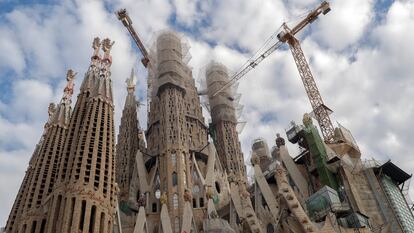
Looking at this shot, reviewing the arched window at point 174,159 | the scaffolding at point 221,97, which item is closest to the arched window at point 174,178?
the arched window at point 174,159

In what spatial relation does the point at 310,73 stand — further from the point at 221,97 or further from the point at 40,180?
the point at 40,180

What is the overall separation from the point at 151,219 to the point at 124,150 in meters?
14.2

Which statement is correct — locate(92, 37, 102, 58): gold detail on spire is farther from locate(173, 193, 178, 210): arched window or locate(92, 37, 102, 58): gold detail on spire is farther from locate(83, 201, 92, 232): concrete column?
locate(83, 201, 92, 232): concrete column

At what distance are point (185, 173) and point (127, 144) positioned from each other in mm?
13327

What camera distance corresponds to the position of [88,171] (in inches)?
1254

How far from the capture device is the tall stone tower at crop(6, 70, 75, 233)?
31766 millimetres

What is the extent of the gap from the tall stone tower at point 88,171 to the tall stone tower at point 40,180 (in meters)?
1.95

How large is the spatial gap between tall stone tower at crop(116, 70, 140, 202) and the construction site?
0.15 metres

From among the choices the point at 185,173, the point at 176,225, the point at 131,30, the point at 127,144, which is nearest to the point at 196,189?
the point at 185,173

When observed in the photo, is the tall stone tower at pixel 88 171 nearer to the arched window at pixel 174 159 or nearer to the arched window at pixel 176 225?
the arched window at pixel 176 225

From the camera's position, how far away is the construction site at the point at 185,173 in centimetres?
2944

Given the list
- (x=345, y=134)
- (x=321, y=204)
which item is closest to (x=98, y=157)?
(x=321, y=204)

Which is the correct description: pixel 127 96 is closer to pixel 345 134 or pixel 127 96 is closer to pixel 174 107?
pixel 174 107

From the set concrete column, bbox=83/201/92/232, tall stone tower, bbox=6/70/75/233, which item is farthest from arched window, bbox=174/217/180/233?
tall stone tower, bbox=6/70/75/233
